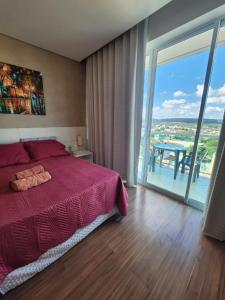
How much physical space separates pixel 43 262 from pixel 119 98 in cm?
227

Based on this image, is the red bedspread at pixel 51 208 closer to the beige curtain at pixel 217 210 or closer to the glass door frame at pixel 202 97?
the beige curtain at pixel 217 210

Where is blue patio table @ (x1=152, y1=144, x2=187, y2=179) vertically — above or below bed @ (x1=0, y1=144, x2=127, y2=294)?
above

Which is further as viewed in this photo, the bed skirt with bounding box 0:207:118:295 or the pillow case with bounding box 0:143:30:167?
the pillow case with bounding box 0:143:30:167

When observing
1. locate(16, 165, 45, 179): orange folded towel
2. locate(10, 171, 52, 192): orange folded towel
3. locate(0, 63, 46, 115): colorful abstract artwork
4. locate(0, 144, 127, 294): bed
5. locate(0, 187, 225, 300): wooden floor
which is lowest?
locate(0, 187, 225, 300): wooden floor

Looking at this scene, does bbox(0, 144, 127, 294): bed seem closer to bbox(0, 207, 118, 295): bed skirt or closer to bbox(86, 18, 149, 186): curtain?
bbox(0, 207, 118, 295): bed skirt

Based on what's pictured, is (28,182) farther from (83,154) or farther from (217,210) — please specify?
(217,210)

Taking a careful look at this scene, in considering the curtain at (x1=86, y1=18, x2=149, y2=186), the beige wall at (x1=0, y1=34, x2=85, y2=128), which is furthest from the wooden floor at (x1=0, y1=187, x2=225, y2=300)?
the beige wall at (x1=0, y1=34, x2=85, y2=128)

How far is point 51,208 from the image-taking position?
3.66ft

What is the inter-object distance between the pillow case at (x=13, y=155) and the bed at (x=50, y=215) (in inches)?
7.6

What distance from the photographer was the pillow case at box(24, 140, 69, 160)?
7.32 feet

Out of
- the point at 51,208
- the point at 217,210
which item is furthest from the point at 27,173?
the point at 217,210

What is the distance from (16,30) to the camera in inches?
77.4

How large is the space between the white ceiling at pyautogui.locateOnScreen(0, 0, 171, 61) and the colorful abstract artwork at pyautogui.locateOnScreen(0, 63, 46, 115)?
49cm

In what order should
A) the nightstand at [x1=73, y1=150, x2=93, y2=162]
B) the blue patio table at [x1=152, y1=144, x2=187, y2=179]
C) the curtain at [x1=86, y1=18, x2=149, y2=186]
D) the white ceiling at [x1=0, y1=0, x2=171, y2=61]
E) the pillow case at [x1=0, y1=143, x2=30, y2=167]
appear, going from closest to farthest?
the white ceiling at [x1=0, y1=0, x2=171, y2=61]
the pillow case at [x1=0, y1=143, x2=30, y2=167]
the curtain at [x1=86, y1=18, x2=149, y2=186]
the blue patio table at [x1=152, y1=144, x2=187, y2=179]
the nightstand at [x1=73, y1=150, x2=93, y2=162]
